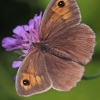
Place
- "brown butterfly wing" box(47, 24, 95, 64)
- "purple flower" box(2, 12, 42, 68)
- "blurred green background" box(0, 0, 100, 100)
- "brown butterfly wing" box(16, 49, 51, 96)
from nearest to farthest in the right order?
"brown butterfly wing" box(16, 49, 51, 96), "brown butterfly wing" box(47, 24, 95, 64), "purple flower" box(2, 12, 42, 68), "blurred green background" box(0, 0, 100, 100)

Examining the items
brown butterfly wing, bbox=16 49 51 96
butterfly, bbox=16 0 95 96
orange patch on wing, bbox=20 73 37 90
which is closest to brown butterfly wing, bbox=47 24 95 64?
butterfly, bbox=16 0 95 96

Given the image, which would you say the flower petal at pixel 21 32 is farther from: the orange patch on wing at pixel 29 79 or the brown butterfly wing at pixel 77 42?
the orange patch on wing at pixel 29 79

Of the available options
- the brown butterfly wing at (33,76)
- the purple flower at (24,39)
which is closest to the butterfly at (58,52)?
the brown butterfly wing at (33,76)

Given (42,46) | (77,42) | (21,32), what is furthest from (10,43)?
(77,42)

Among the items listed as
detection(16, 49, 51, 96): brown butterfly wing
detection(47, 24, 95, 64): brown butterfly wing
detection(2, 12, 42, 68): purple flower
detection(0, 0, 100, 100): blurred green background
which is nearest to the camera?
detection(16, 49, 51, 96): brown butterfly wing

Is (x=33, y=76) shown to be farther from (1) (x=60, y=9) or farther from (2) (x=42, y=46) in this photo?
(1) (x=60, y=9)

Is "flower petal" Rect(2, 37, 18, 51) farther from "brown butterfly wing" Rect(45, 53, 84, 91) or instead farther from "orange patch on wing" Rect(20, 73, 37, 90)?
"orange patch on wing" Rect(20, 73, 37, 90)
